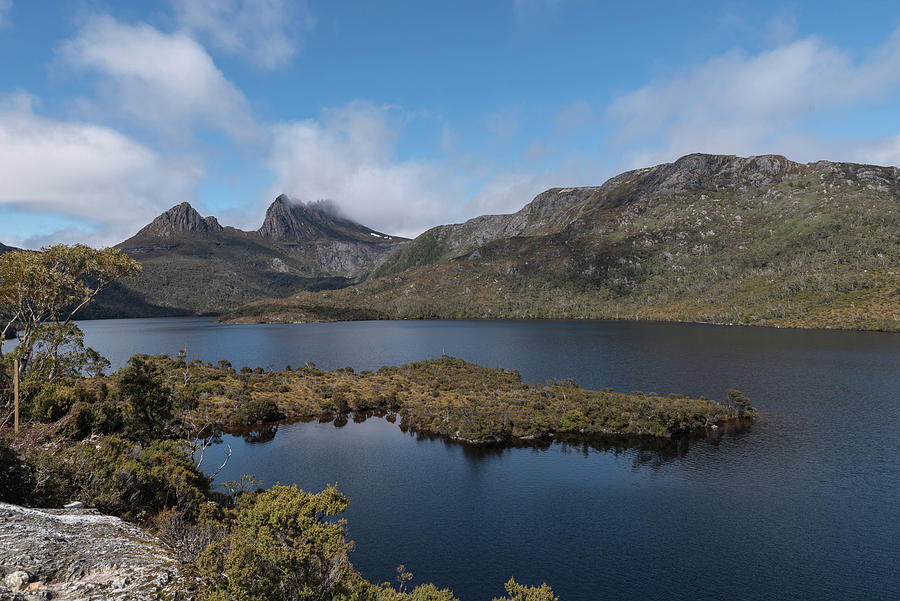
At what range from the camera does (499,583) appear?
3562 cm

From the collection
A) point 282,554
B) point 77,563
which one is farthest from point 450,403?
point 77,563

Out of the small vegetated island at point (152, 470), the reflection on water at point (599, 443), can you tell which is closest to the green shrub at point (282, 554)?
the small vegetated island at point (152, 470)

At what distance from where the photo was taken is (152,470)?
32.8 meters

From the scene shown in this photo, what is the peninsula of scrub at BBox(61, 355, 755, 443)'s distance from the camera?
241 ft

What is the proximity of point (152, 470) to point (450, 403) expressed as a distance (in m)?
61.8

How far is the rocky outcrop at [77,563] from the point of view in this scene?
483 inches

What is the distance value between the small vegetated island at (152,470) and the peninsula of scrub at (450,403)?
38 cm

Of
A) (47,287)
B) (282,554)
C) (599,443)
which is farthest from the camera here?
(599,443)

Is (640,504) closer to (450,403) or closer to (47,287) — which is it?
(450,403)

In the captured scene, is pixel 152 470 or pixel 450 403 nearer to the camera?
pixel 152 470

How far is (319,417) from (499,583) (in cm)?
6201

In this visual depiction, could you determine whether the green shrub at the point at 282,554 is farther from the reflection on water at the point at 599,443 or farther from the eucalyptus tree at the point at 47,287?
the reflection on water at the point at 599,443

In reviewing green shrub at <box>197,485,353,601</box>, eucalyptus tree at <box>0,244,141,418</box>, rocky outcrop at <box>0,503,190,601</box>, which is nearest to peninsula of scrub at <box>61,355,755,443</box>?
eucalyptus tree at <box>0,244,141,418</box>

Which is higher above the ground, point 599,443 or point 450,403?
point 450,403
